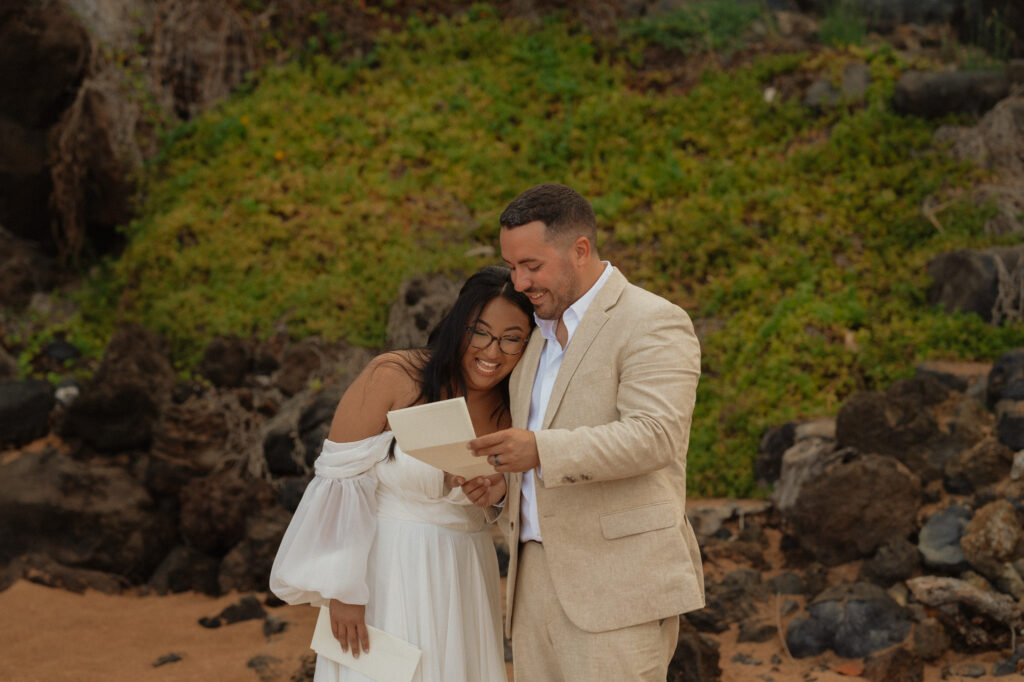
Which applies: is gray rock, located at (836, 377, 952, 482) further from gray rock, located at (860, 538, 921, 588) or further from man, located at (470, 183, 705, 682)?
man, located at (470, 183, 705, 682)

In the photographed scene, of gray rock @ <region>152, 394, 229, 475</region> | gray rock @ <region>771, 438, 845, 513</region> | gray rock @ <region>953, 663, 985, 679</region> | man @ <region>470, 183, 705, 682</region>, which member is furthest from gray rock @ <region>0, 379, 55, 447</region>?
gray rock @ <region>953, 663, 985, 679</region>

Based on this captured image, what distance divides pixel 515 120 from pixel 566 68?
1.21 m

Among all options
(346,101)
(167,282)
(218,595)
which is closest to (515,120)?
(346,101)

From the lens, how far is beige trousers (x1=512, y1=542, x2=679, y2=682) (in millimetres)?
3199

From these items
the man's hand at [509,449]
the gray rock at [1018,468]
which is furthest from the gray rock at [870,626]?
the man's hand at [509,449]

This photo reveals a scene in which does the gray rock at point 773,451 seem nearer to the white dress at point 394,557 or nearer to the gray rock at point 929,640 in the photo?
the gray rock at point 929,640

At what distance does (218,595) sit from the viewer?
7797mm

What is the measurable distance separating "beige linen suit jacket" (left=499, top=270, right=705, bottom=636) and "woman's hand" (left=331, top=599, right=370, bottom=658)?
798 mm

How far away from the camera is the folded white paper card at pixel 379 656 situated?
142 inches

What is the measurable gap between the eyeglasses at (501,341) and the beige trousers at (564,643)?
689 millimetres

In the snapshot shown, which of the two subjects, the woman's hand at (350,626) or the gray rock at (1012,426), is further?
the gray rock at (1012,426)

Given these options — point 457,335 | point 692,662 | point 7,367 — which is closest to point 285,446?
point 7,367

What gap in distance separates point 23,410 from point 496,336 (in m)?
7.95

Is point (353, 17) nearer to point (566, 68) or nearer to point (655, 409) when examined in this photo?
point (566, 68)
